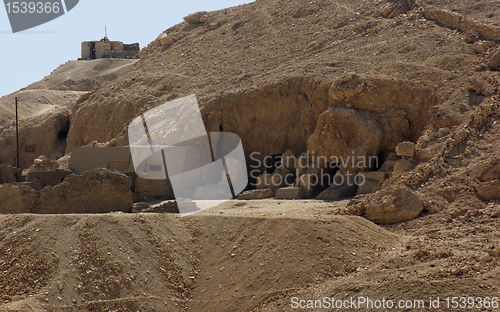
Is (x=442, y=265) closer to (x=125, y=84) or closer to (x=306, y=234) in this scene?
(x=306, y=234)

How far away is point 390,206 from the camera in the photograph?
36.1 feet

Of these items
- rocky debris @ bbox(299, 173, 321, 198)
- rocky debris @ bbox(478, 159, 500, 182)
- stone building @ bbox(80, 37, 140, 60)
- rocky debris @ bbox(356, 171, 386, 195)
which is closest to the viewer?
rocky debris @ bbox(478, 159, 500, 182)

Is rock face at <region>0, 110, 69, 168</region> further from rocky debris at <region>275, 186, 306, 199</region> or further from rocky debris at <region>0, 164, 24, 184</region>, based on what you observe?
rocky debris at <region>275, 186, 306, 199</region>

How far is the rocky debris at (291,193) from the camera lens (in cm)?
1485

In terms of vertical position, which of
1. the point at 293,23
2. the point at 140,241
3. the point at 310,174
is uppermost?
the point at 293,23

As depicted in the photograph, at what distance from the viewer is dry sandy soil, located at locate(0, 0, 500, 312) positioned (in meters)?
8.08

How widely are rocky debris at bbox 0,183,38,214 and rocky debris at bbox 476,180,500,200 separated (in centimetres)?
827

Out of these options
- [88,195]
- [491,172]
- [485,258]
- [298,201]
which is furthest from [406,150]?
[88,195]

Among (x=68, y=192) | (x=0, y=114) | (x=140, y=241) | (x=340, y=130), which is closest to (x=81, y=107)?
(x=0, y=114)

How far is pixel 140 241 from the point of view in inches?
355

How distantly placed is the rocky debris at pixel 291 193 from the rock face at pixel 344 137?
1412 mm

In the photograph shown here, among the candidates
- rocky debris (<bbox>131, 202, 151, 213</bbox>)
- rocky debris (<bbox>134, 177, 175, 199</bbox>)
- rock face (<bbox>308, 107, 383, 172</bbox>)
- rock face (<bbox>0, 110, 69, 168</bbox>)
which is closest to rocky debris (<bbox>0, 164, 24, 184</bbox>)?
rocky debris (<bbox>134, 177, 175, 199</bbox>)

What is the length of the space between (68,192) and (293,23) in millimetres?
14349

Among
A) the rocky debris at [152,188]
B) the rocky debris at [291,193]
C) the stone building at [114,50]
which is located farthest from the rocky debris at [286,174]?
the stone building at [114,50]
